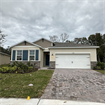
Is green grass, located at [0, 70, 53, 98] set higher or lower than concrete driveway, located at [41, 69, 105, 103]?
higher

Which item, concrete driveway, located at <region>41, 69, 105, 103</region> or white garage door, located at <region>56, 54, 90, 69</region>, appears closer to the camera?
concrete driveway, located at <region>41, 69, 105, 103</region>

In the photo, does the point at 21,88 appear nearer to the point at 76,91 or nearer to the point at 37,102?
the point at 37,102

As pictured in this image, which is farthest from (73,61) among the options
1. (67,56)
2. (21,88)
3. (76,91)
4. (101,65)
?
(21,88)

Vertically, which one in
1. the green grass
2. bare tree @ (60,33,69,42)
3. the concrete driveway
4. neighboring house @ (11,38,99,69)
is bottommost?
the concrete driveway

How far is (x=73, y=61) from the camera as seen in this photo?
36.6ft

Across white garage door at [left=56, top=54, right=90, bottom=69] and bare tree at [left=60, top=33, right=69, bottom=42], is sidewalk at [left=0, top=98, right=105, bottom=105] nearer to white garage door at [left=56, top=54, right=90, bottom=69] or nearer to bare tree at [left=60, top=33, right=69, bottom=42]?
white garage door at [left=56, top=54, right=90, bottom=69]

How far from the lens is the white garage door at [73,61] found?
36.1ft

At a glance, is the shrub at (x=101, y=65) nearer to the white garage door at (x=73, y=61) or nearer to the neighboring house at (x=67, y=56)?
the neighboring house at (x=67, y=56)

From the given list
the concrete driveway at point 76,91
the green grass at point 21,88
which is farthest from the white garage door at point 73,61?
the green grass at point 21,88

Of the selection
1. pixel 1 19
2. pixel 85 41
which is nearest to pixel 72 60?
pixel 1 19

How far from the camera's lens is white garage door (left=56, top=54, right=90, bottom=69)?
433 inches

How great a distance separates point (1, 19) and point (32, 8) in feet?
16.8

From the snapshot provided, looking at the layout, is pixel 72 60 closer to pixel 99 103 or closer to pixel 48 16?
pixel 48 16

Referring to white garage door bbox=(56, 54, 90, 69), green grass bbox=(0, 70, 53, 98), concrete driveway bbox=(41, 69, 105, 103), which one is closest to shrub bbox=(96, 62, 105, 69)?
white garage door bbox=(56, 54, 90, 69)
